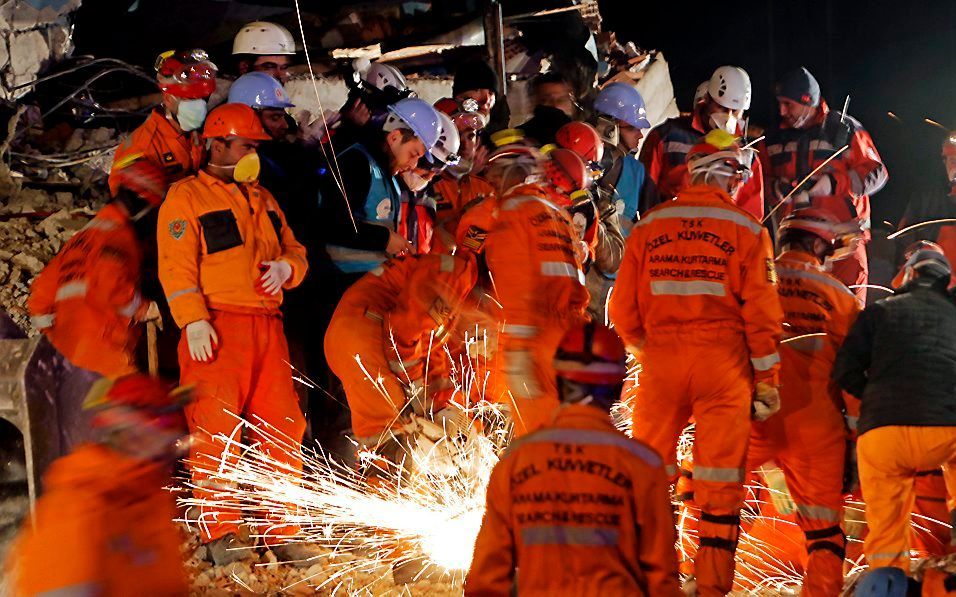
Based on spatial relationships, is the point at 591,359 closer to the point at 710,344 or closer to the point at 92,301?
the point at 710,344

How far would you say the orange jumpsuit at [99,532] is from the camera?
3.53 meters

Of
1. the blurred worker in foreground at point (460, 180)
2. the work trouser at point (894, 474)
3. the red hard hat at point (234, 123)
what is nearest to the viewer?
the work trouser at point (894, 474)

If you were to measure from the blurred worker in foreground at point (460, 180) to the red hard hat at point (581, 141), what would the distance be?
673 mm

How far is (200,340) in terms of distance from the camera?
20.2 ft

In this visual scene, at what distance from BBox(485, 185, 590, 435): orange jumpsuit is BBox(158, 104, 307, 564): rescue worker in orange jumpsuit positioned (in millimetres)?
1274

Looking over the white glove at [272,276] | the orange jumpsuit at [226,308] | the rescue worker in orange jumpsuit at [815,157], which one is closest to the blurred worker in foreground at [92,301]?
the orange jumpsuit at [226,308]

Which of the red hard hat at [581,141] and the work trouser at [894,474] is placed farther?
the red hard hat at [581,141]

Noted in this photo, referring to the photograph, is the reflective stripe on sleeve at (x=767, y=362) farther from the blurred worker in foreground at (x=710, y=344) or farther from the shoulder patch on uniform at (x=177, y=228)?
the shoulder patch on uniform at (x=177, y=228)

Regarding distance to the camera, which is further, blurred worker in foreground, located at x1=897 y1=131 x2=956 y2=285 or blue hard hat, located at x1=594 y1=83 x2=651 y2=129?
blue hard hat, located at x1=594 y1=83 x2=651 y2=129

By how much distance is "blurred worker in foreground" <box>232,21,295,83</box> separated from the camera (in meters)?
8.14

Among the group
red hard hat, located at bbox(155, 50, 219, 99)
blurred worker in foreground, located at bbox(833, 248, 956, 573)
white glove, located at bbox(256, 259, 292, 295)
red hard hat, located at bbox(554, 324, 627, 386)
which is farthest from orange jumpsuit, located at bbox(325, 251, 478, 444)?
red hard hat, located at bbox(554, 324, 627, 386)

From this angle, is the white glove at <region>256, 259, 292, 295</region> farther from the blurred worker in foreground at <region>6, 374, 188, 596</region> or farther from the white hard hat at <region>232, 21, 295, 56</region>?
the white hard hat at <region>232, 21, 295, 56</region>

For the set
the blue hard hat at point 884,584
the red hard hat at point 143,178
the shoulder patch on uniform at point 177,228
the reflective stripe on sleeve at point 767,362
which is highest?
the red hard hat at point 143,178

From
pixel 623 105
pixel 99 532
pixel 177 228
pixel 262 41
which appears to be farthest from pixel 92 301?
pixel 623 105
